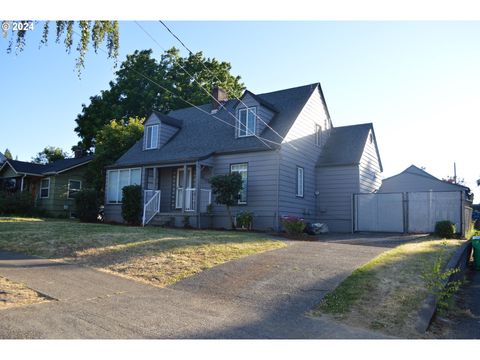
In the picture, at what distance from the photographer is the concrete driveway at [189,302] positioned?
4.85 metres

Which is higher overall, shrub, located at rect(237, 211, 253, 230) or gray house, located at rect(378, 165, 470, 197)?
gray house, located at rect(378, 165, 470, 197)

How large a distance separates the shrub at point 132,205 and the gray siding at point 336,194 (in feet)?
29.8

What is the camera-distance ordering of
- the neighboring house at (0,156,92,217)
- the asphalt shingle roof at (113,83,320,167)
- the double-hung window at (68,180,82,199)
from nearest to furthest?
the asphalt shingle roof at (113,83,320,167) < the neighboring house at (0,156,92,217) < the double-hung window at (68,180,82,199)

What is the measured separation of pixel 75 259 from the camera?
30.7ft

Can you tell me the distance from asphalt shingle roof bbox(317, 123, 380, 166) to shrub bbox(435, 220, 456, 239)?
5.06 m

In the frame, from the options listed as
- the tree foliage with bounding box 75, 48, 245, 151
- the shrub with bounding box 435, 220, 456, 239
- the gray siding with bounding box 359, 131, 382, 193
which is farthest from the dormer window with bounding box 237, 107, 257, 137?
the tree foliage with bounding box 75, 48, 245, 151

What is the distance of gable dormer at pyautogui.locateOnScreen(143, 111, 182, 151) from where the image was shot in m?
22.0

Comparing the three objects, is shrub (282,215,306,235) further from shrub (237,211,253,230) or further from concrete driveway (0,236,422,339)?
concrete driveway (0,236,422,339)

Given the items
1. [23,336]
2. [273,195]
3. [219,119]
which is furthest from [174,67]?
[23,336]

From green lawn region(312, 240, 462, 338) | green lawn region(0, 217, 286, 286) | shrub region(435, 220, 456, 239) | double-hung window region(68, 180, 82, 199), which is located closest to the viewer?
green lawn region(312, 240, 462, 338)

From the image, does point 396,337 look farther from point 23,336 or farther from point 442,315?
point 23,336

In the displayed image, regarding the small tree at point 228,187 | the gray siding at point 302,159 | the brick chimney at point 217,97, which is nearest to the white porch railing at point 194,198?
the small tree at point 228,187

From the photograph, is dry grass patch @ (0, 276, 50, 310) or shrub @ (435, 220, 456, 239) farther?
shrub @ (435, 220, 456, 239)

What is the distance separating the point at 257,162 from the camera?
17.4 m
